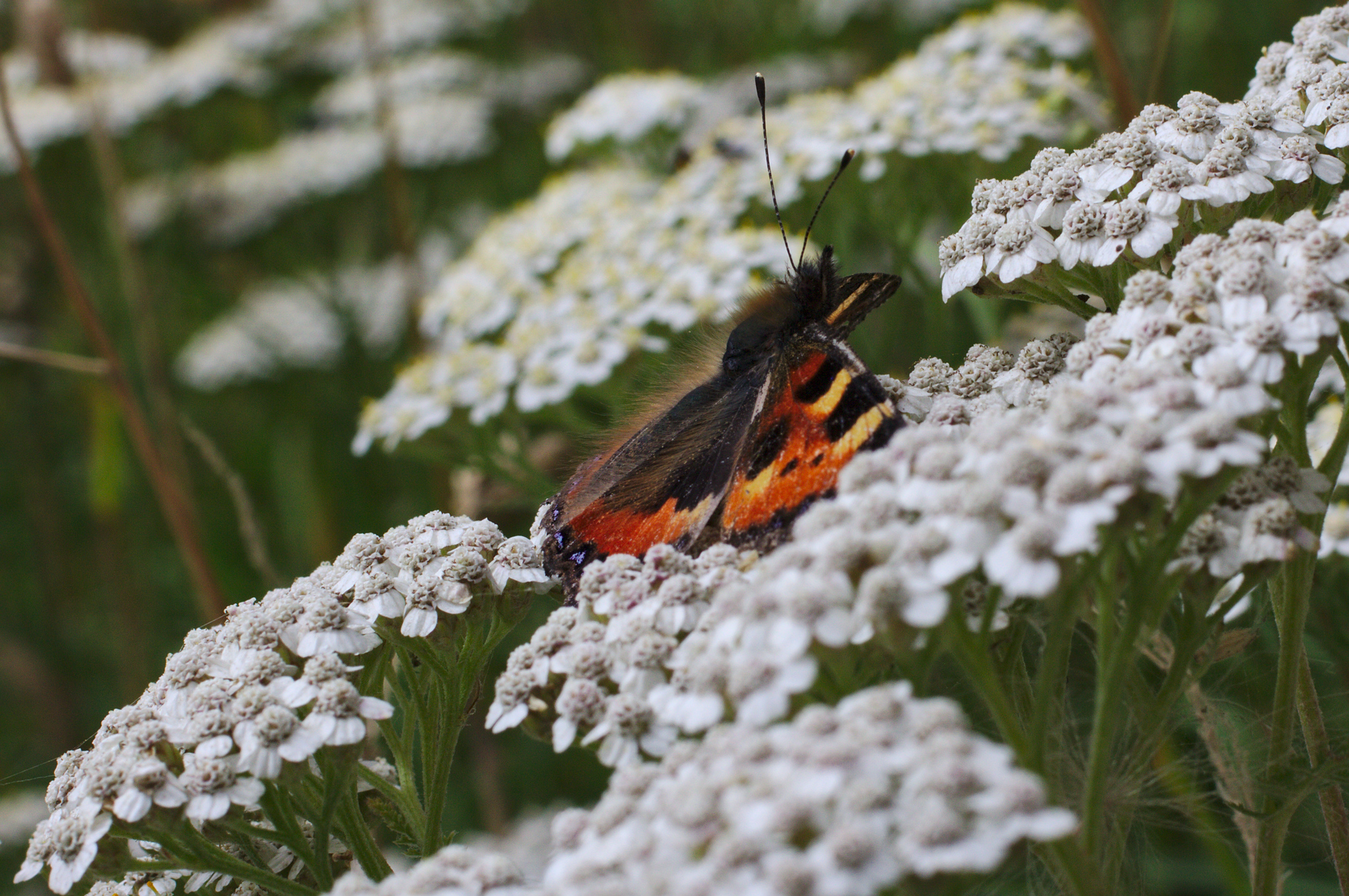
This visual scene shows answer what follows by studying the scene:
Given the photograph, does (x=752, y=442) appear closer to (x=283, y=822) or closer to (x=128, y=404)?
(x=283, y=822)

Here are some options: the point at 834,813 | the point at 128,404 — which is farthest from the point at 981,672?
the point at 128,404

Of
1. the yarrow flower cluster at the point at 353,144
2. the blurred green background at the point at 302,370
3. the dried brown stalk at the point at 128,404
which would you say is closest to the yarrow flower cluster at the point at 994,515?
the blurred green background at the point at 302,370

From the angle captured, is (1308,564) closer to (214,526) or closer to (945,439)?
(945,439)

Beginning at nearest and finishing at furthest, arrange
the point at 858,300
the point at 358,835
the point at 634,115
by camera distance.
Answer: the point at 358,835 → the point at 858,300 → the point at 634,115

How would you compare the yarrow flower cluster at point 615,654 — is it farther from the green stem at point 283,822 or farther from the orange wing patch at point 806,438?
the green stem at point 283,822

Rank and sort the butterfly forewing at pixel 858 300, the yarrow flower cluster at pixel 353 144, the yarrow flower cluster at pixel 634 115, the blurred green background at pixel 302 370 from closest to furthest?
1. the butterfly forewing at pixel 858 300
2. the blurred green background at pixel 302 370
3. the yarrow flower cluster at pixel 634 115
4. the yarrow flower cluster at pixel 353 144
